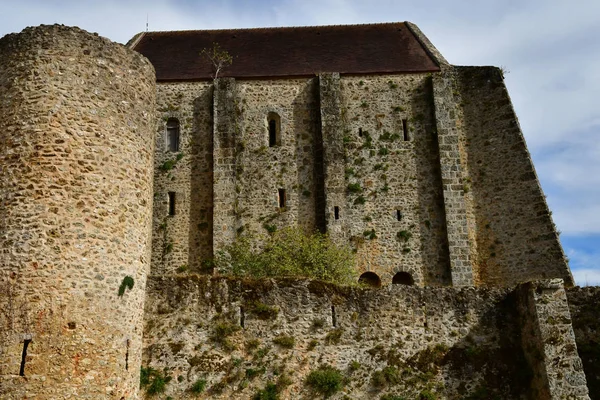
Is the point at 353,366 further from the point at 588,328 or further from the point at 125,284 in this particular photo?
the point at 588,328

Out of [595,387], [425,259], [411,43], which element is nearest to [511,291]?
[595,387]

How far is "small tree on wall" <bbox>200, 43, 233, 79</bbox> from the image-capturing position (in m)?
24.3

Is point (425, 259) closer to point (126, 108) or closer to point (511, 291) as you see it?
point (511, 291)

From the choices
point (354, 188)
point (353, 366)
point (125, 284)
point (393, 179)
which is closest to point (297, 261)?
point (353, 366)

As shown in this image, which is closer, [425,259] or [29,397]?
[29,397]

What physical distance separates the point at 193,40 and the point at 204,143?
5.67m

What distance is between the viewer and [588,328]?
1401 centimetres

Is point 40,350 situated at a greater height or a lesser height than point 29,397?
greater

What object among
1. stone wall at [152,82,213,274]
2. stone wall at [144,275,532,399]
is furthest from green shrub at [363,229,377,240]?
stone wall at [144,275,532,399]

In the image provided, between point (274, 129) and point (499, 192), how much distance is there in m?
7.67

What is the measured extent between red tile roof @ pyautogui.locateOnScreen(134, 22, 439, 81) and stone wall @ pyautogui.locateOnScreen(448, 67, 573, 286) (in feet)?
6.47

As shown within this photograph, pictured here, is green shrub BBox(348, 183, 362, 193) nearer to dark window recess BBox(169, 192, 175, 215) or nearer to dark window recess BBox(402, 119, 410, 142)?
dark window recess BBox(402, 119, 410, 142)

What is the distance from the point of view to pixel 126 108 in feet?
40.9

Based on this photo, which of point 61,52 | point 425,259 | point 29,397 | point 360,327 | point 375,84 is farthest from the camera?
point 375,84
